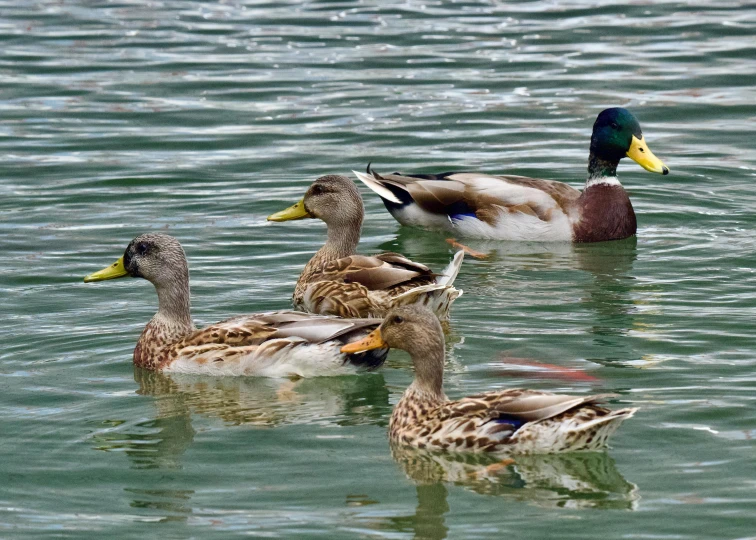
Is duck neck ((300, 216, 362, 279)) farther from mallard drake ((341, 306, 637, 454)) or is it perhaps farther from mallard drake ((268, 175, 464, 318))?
mallard drake ((341, 306, 637, 454))

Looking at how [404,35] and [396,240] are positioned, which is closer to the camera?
[396,240]

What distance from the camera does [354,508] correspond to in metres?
7.52

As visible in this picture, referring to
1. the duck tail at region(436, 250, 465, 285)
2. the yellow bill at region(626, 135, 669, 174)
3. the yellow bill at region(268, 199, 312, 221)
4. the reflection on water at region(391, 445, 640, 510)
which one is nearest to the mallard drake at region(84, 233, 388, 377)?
the duck tail at region(436, 250, 465, 285)

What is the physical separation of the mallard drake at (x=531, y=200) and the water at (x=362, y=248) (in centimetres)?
26

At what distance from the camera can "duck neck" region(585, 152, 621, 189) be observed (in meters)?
14.2

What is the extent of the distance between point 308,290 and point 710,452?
12.8ft

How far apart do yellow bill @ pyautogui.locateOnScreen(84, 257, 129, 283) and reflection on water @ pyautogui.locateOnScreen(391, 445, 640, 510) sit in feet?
10.1

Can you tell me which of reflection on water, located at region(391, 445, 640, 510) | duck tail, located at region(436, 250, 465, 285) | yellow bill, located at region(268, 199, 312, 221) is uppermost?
yellow bill, located at region(268, 199, 312, 221)

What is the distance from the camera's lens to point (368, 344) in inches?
353

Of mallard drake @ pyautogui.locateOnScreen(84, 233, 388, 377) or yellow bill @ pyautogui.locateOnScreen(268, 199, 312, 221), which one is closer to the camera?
mallard drake @ pyautogui.locateOnScreen(84, 233, 388, 377)

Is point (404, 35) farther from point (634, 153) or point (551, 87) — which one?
point (634, 153)

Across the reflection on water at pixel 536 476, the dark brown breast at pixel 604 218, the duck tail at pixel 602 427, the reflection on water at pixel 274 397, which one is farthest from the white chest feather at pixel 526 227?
the duck tail at pixel 602 427

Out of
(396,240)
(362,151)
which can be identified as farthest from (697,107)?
(396,240)

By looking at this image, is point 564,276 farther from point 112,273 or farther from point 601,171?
point 112,273
